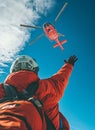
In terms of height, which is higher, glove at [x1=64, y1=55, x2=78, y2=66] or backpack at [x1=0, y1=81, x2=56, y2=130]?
glove at [x1=64, y1=55, x2=78, y2=66]

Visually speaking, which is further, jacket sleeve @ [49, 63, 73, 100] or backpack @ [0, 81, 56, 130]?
jacket sleeve @ [49, 63, 73, 100]

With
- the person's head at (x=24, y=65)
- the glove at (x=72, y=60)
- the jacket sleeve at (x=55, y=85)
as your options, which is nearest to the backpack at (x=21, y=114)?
the jacket sleeve at (x=55, y=85)

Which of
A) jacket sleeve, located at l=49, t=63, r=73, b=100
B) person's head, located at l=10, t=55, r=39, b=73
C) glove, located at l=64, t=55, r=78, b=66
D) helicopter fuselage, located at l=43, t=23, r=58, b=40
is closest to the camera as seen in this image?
jacket sleeve, located at l=49, t=63, r=73, b=100

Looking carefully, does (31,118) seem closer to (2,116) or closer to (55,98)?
(2,116)

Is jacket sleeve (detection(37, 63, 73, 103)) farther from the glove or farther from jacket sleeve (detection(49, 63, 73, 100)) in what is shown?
the glove

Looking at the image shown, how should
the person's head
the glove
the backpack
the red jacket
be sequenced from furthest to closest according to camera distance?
the glove → the person's head → the red jacket → the backpack

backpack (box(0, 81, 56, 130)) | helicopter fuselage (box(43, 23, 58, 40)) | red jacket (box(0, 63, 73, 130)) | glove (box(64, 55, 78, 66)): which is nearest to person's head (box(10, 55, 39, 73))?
red jacket (box(0, 63, 73, 130))
